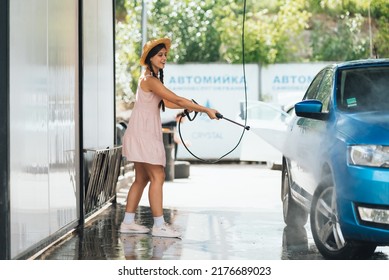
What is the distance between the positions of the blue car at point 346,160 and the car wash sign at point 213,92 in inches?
741

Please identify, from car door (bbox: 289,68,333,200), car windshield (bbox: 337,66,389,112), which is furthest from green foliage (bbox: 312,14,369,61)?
car windshield (bbox: 337,66,389,112)

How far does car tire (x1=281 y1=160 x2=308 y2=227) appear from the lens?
11523mm

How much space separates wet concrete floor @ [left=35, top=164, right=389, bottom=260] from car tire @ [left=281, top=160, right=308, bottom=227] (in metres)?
0.15

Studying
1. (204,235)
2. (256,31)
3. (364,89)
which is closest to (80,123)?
(204,235)

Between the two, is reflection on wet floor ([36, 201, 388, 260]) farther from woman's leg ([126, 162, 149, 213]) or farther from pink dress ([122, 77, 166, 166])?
pink dress ([122, 77, 166, 166])

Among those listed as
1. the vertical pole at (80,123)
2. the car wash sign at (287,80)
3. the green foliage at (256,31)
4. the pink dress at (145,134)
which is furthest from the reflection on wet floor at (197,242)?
the green foliage at (256,31)

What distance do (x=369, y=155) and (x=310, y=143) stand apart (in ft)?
5.66

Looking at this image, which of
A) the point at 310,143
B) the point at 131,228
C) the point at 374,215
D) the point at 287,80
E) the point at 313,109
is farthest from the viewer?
the point at 287,80

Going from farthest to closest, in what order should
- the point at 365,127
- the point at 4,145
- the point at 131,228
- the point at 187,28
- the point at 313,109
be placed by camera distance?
the point at 187,28
the point at 131,228
the point at 313,109
the point at 365,127
the point at 4,145

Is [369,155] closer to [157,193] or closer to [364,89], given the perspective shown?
[364,89]

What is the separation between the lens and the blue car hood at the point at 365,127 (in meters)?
8.27

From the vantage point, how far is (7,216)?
771 cm

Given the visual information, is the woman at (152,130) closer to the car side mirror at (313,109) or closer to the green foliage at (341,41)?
the car side mirror at (313,109)

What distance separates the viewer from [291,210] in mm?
11562
